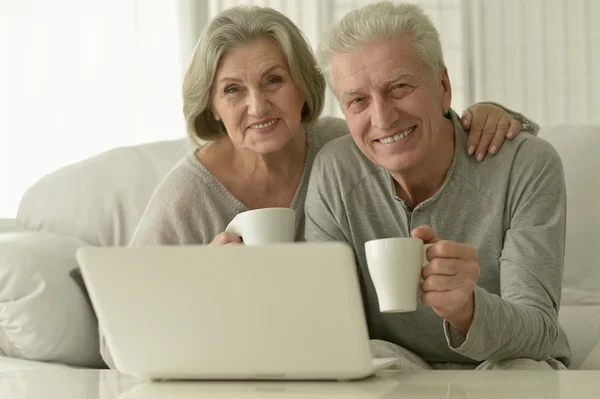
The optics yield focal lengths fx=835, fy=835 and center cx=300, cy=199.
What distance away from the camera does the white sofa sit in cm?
198

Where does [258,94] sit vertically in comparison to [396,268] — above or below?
above

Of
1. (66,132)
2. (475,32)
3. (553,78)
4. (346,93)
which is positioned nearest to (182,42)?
(66,132)

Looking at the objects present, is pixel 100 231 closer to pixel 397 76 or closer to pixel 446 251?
pixel 397 76

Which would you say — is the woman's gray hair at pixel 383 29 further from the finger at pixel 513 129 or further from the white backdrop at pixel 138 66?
the white backdrop at pixel 138 66

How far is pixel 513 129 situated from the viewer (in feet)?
5.35

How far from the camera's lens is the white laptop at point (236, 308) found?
3.05 ft

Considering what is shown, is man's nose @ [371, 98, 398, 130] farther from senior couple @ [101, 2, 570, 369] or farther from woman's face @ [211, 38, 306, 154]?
woman's face @ [211, 38, 306, 154]

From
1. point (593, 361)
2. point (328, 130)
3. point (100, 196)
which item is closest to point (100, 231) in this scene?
point (100, 196)

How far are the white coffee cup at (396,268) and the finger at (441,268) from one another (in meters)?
0.02

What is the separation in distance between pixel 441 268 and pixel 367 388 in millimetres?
192

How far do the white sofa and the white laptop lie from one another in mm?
894

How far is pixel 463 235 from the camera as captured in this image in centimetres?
160

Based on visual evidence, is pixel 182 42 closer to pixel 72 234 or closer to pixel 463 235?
pixel 72 234

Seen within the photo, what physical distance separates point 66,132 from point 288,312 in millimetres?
2898
